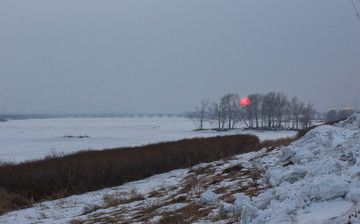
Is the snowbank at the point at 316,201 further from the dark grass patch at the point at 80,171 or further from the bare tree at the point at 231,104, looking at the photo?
the bare tree at the point at 231,104

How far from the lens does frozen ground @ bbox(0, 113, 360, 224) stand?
3.31 metres

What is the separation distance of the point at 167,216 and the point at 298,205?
9.83 feet

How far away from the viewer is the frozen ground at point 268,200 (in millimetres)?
3314

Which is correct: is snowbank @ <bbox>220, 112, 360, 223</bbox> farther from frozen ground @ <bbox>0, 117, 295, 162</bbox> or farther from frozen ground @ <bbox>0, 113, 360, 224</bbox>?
frozen ground @ <bbox>0, 117, 295, 162</bbox>

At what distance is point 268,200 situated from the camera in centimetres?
404

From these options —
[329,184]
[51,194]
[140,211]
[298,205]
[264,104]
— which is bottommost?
[51,194]

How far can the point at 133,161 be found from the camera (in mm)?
13930

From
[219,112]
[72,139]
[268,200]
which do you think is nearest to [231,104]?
[219,112]

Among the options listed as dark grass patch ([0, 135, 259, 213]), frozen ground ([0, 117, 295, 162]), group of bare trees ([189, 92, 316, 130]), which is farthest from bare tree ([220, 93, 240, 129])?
dark grass patch ([0, 135, 259, 213])

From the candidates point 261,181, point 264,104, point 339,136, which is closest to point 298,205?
point 261,181

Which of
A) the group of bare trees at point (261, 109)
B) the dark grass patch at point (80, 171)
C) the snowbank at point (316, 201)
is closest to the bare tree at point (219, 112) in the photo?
the group of bare trees at point (261, 109)

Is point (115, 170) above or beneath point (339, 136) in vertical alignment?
beneath

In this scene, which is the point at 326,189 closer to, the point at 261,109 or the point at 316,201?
the point at 316,201

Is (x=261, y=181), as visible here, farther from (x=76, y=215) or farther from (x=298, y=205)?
(x=76, y=215)
